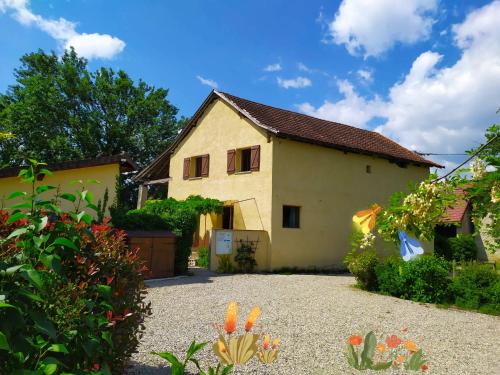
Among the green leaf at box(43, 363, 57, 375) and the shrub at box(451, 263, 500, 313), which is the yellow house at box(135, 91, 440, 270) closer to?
the shrub at box(451, 263, 500, 313)

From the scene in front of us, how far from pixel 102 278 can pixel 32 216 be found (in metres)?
0.86

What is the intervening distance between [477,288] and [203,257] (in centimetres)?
935

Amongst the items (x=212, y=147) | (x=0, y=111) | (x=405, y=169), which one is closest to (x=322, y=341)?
(x=212, y=147)

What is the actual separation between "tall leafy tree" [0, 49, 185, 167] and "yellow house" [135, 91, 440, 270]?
12814 mm

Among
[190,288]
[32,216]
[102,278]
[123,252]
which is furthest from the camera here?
[190,288]

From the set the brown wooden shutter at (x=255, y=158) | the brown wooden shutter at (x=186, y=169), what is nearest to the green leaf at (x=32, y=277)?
the brown wooden shutter at (x=255, y=158)

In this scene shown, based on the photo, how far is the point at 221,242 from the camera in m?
14.3

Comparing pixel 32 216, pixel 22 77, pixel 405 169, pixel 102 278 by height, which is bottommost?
pixel 102 278

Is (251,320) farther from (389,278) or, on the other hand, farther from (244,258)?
(244,258)

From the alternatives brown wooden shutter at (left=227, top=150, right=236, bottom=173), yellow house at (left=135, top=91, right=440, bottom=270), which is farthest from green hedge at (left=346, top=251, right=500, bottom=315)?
brown wooden shutter at (left=227, top=150, right=236, bottom=173)

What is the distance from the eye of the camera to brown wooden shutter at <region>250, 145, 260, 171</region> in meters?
16.0

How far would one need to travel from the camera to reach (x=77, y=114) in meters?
30.7

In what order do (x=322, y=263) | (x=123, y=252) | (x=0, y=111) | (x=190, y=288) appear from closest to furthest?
(x=123, y=252), (x=190, y=288), (x=322, y=263), (x=0, y=111)

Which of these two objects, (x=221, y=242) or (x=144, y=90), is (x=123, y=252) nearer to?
(x=221, y=242)
